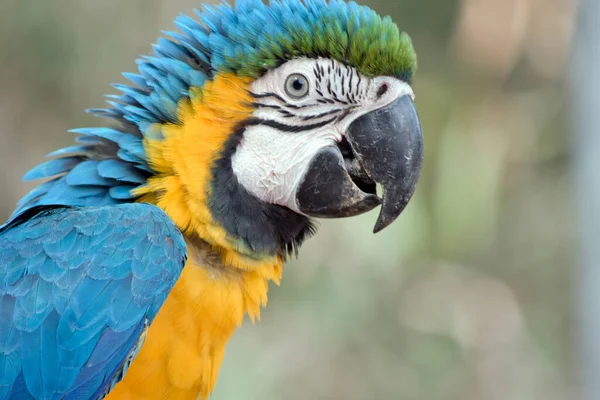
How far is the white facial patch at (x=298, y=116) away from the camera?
5.69ft

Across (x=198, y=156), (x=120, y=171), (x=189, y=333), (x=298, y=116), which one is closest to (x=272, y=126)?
(x=298, y=116)

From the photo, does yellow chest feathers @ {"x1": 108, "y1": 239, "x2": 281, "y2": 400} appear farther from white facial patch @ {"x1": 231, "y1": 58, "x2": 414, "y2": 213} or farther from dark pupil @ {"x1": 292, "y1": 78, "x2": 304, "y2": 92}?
dark pupil @ {"x1": 292, "y1": 78, "x2": 304, "y2": 92}

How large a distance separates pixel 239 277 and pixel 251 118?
0.39m

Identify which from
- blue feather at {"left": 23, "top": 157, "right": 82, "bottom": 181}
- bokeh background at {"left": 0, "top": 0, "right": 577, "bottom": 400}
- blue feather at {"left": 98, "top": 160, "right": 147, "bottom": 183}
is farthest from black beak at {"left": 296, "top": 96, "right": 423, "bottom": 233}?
bokeh background at {"left": 0, "top": 0, "right": 577, "bottom": 400}

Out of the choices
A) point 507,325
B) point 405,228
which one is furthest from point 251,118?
point 507,325

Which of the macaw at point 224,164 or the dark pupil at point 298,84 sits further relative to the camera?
the dark pupil at point 298,84

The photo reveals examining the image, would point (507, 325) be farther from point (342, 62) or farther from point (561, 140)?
point (342, 62)

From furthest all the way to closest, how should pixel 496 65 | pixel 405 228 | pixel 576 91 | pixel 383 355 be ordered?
pixel 496 65
pixel 383 355
pixel 405 228
pixel 576 91

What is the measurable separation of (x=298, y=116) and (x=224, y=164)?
0.22m

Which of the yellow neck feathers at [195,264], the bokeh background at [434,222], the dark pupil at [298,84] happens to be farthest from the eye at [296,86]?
the bokeh background at [434,222]

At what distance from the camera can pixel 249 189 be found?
174 centimetres

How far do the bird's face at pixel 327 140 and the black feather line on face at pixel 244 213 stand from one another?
0.02 metres

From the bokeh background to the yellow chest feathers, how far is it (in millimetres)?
2674

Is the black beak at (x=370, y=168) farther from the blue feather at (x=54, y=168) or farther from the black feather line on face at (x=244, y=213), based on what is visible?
the blue feather at (x=54, y=168)
